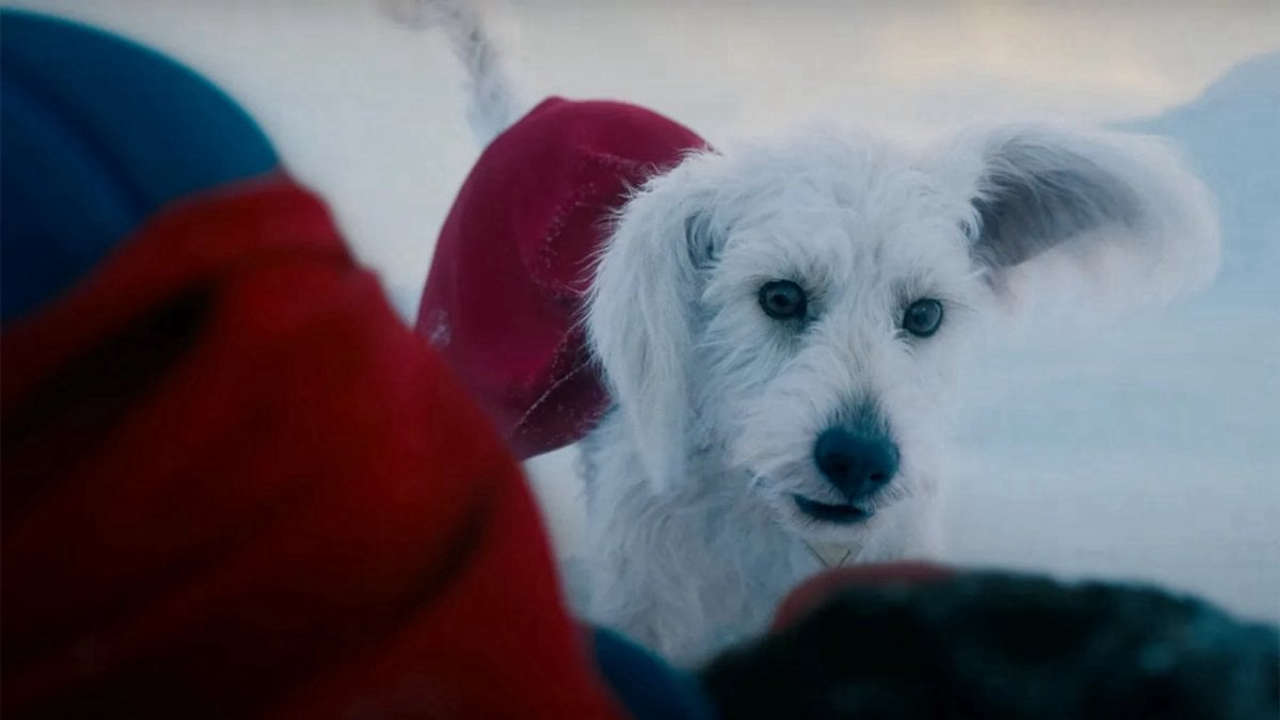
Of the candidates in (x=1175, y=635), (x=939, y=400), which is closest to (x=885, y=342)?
(x=939, y=400)

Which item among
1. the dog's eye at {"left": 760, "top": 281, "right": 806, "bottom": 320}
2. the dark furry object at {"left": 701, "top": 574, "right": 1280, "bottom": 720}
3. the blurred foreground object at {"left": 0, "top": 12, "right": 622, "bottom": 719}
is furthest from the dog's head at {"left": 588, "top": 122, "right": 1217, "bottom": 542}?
the blurred foreground object at {"left": 0, "top": 12, "right": 622, "bottom": 719}

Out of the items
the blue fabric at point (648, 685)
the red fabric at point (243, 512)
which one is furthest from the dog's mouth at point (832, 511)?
the red fabric at point (243, 512)

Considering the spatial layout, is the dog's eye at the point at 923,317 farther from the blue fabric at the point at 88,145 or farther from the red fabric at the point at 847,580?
the blue fabric at the point at 88,145

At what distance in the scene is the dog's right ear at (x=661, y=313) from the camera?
19.6 inches

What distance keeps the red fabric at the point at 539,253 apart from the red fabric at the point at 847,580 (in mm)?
162

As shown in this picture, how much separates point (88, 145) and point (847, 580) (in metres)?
0.30

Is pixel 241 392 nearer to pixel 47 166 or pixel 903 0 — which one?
pixel 47 166

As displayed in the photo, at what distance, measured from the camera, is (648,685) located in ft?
1.18

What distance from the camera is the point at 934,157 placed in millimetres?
484

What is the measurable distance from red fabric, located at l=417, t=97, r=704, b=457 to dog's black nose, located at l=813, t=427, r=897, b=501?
0.44ft

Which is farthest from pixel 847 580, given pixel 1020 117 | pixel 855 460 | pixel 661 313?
pixel 1020 117

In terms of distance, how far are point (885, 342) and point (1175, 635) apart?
0.18 metres

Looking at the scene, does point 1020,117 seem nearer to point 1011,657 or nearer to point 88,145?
point 1011,657

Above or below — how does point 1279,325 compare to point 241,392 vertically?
below
